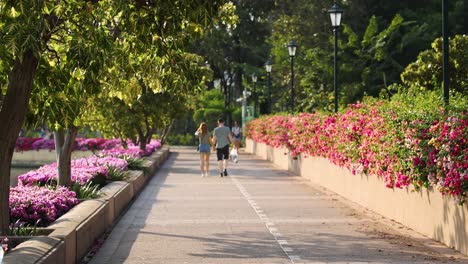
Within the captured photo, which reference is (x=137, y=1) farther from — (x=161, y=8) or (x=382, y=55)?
(x=382, y=55)

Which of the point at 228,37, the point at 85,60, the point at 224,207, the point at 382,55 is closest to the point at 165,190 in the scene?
the point at 224,207

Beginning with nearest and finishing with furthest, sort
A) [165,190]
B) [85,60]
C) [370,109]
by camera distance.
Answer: [85,60]
[370,109]
[165,190]

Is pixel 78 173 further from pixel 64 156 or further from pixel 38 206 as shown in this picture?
pixel 38 206

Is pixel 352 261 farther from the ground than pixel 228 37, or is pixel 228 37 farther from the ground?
pixel 228 37

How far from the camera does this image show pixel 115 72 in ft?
45.1

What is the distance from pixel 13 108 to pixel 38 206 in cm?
187

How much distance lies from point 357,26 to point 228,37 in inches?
847

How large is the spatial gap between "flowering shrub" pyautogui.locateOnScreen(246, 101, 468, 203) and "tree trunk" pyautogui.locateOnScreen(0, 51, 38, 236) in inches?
204

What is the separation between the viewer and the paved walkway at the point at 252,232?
10484mm

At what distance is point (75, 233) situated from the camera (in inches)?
395

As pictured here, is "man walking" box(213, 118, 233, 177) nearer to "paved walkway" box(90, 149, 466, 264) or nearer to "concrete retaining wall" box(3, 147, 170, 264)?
"paved walkway" box(90, 149, 466, 264)

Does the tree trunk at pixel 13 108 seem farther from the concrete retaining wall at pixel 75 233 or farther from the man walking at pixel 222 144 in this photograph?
the man walking at pixel 222 144

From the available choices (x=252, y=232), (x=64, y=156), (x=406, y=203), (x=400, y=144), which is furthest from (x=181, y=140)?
(x=252, y=232)

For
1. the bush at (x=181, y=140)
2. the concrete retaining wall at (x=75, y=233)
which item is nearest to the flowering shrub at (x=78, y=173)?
the concrete retaining wall at (x=75, y=233)
